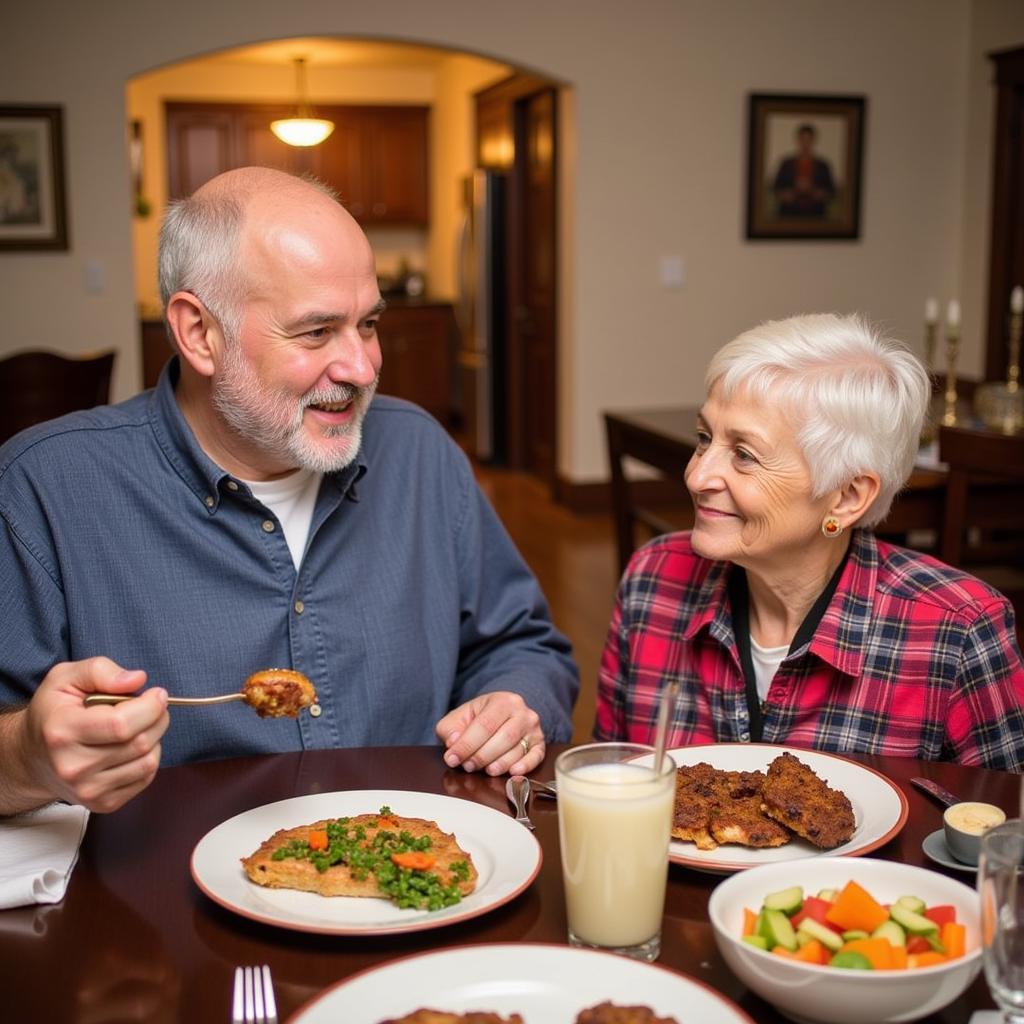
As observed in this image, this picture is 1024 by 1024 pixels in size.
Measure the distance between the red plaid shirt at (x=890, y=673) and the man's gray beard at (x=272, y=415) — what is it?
1.77ft

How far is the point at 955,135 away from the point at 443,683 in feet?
20.5

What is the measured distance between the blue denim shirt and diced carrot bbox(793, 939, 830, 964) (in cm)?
74

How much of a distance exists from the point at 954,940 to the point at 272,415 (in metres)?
1.04

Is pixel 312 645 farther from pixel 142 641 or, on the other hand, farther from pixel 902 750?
pixel 902 750

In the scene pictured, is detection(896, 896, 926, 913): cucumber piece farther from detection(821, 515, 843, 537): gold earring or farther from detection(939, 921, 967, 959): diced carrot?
detection(821, 515, 843, 537): gold earring

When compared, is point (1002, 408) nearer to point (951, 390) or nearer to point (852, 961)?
point (951, 390)

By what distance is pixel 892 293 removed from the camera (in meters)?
7.11

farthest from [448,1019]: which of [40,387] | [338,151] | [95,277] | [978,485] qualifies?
[338,151]

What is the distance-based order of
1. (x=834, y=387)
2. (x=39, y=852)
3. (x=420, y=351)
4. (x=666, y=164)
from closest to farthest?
(x=39, y=852)
(x=834, y=387)
(x=666, y=164)
(x=420, y=351)

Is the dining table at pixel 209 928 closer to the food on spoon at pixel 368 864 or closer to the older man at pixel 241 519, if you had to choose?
the food on spoon at pixel 368 864

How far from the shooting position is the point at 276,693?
4.14 ft

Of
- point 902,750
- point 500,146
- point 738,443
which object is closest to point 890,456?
point 738,443

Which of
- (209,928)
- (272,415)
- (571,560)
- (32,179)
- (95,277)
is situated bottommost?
(571,560)

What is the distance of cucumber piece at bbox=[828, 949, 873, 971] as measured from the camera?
87cm
